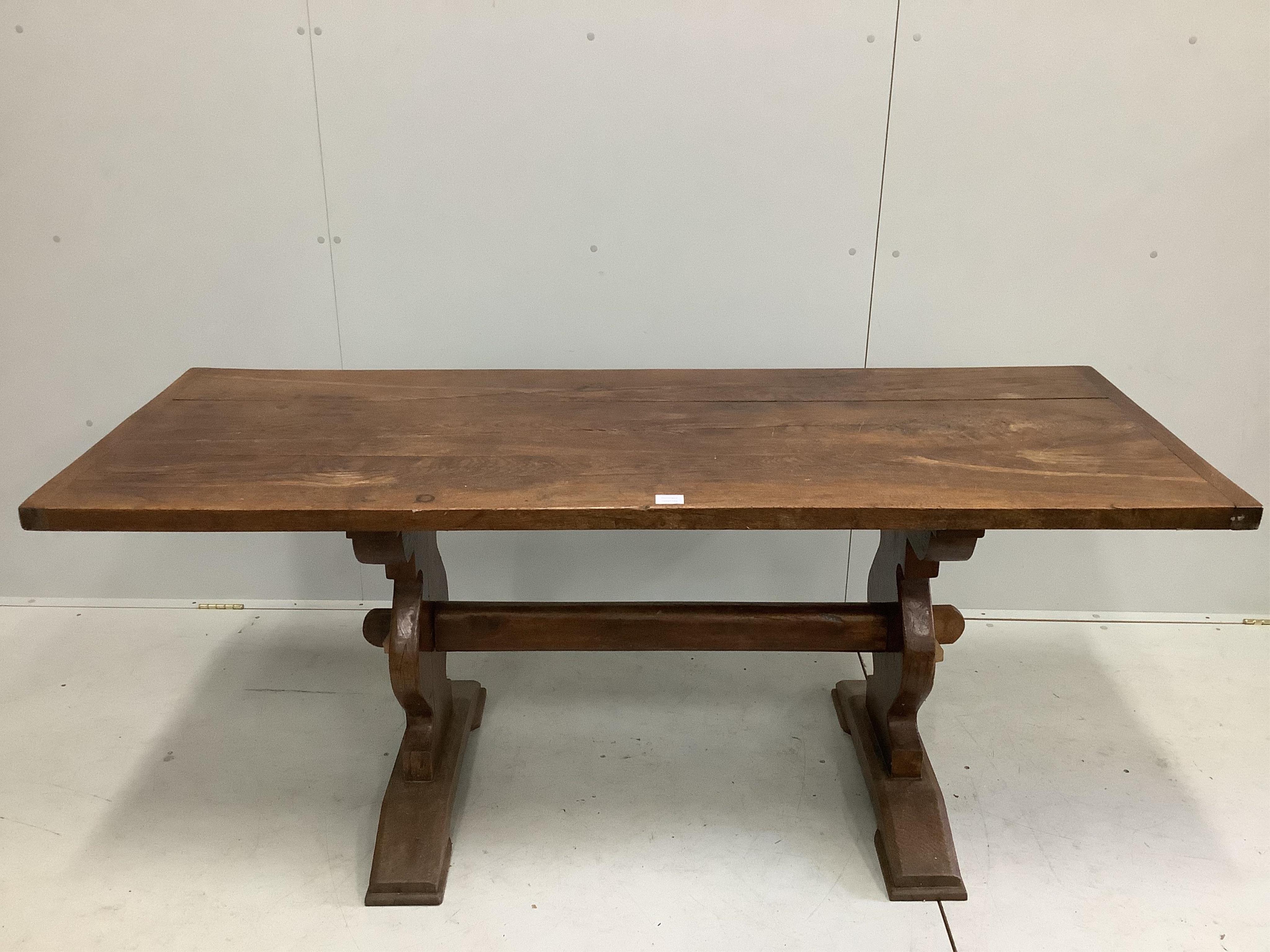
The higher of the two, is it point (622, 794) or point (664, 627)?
point (664, 627)

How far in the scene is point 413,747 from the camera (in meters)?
1.72

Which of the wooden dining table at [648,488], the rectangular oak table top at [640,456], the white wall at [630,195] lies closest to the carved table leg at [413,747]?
the wooden dining table at [648,488]

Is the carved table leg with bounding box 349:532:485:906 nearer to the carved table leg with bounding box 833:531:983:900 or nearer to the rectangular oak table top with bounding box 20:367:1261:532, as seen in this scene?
the rectangular oak table top with bounding box 20:367:1261:532

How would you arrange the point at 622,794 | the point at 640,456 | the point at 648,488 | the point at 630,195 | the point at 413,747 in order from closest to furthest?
the point at 648,488
the point at 640,456
the point at 413,747
the point at 622,794
the point at 630,195

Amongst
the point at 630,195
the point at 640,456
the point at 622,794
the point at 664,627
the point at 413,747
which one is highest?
the point at 630,195

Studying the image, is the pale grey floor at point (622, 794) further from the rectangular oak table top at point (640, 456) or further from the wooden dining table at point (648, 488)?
the rectangular oak table top at point (640, 456)

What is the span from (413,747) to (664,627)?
495mm

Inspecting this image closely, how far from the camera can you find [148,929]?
152cm

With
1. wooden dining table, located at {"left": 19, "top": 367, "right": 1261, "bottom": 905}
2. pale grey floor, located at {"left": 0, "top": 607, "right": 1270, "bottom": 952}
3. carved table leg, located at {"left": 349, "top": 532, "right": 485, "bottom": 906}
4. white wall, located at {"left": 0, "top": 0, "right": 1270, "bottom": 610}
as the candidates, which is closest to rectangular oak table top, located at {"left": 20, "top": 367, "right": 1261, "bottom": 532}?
wooden dining table, located at {"left": 19, "top": 367, "right": 1261, "bottom": 905}

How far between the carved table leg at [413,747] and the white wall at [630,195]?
695 millimetres

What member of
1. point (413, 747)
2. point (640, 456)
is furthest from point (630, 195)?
point (413, 747)

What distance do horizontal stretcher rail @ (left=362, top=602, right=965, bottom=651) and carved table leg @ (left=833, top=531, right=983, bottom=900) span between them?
0.14 ft

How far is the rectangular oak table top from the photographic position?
1318mm

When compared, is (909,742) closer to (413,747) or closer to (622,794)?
(622,794)
